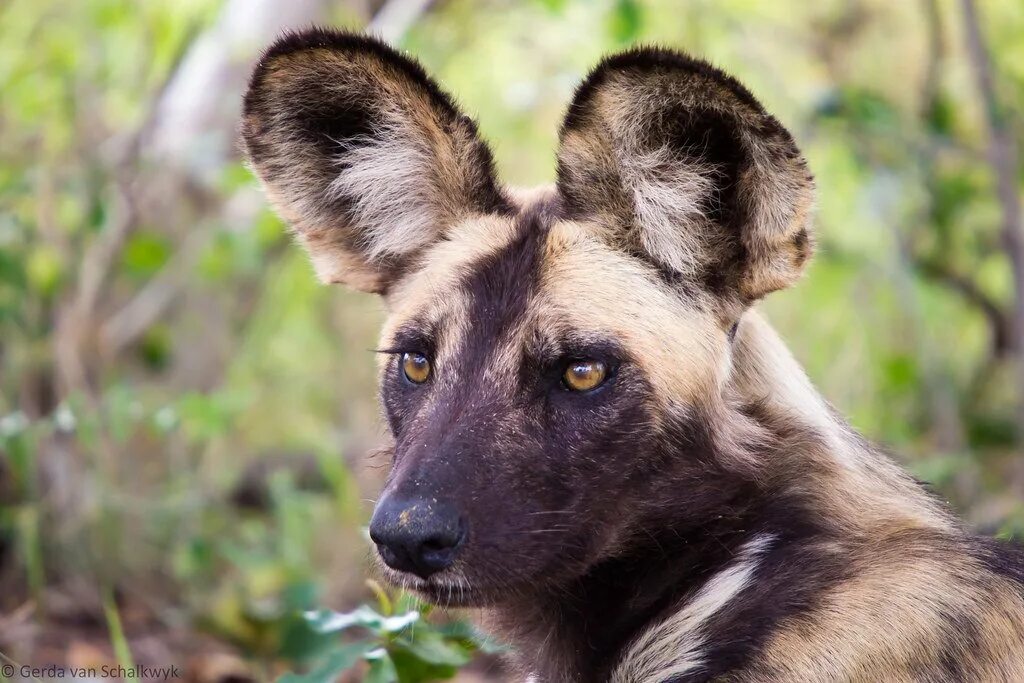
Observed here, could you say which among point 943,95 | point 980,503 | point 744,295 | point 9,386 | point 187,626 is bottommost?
→ point 187,626

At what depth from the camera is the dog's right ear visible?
12.2 feet

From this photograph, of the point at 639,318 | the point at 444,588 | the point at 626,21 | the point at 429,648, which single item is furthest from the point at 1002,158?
the point at 444,588

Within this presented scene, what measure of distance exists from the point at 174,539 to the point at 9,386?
1.21 metres

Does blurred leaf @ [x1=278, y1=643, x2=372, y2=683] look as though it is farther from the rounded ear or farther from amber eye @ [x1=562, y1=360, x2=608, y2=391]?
the rounded ear

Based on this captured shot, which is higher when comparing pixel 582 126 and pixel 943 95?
pixel 943 95

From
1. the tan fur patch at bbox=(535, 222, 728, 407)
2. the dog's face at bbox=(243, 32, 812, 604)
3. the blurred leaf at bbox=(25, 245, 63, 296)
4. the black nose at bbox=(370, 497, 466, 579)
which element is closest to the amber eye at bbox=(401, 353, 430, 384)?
the dog's face at bbox=(243, 32, 812, 604)

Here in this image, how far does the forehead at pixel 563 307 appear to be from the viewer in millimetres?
3371

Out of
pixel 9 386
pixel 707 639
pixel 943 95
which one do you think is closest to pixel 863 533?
pixel 707 639

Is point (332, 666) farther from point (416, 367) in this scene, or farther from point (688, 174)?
point (688, 174)

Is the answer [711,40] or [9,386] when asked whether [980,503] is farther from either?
[9,386]

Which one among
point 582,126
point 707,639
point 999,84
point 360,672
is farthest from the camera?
point 999,84

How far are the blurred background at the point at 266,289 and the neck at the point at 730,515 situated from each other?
4.76 ft

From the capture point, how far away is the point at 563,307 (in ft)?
11.2

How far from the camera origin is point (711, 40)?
799cm
